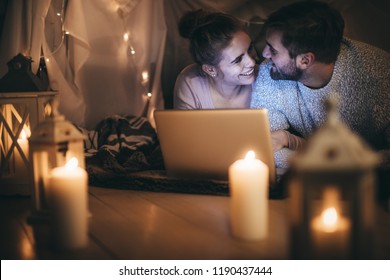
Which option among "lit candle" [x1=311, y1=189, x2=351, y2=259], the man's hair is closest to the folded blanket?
the man's hair

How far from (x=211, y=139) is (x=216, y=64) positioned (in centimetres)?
61

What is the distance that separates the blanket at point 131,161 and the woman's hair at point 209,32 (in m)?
0.43

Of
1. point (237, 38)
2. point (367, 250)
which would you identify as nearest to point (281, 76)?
point (237, 38)

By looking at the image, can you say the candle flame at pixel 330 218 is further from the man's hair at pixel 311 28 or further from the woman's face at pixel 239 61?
the woman's face at pixel 239 61

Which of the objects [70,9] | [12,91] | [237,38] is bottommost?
[12,91]

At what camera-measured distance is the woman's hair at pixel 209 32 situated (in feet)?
7.52

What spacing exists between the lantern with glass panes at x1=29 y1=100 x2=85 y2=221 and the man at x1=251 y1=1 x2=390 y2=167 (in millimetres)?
895

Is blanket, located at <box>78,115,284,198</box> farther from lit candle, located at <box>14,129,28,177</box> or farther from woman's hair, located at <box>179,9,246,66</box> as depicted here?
woman's hair, located at <box>179,9,246,66</box>

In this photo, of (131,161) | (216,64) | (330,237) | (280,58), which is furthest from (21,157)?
(330,237)

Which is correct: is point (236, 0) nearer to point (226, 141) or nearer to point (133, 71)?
point (133, 71)

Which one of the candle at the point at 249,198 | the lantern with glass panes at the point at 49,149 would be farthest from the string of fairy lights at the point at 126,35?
the candle at the point at 249,198

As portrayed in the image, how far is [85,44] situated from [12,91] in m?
0.81

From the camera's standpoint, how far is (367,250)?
103 cm

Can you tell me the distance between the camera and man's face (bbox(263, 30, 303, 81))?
85.5 inches
